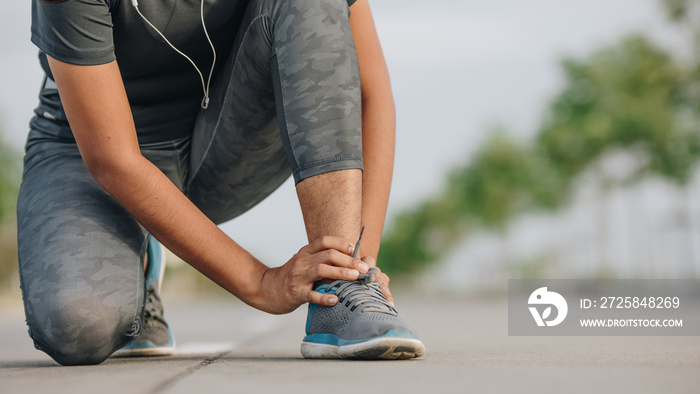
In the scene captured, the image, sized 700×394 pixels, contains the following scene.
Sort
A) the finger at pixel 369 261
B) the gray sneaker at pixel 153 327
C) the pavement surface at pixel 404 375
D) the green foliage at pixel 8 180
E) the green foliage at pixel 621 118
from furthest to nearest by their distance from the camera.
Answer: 1. the green foliage at pixel 8 180
2. the green foliage at pixel 621 118
3. the gray sneaker at pixel 153 327
4. the finger at pixel 369 261
5. the pavement surface at pixel 404 375

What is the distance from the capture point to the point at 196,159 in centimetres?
247

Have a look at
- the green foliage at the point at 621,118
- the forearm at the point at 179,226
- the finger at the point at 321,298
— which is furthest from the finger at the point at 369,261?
the green foliage at the point at 621,118

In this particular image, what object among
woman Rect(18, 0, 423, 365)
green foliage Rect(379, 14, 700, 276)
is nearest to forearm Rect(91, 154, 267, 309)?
woman Rect(18, 0, 423, 365)

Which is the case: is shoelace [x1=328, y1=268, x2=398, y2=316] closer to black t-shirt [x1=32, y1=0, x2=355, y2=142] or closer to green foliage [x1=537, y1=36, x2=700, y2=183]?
black t-shirt [x1=32, y1=0, x2=355, y2=142]

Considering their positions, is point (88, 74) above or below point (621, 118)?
below

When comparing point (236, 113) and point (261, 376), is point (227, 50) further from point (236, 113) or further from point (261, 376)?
point (261, 376)

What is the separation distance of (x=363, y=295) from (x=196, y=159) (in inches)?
36.8

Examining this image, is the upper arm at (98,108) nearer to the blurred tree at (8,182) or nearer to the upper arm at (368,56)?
the upper arm at (368,56)

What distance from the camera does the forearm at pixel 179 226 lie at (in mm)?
1868

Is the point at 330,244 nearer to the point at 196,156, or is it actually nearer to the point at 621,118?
the point at 196,156

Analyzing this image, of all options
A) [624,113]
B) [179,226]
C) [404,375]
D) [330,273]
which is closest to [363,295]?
[330,273]

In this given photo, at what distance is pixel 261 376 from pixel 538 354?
0.89 m

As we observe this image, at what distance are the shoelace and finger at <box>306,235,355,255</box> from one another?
0.25 feet

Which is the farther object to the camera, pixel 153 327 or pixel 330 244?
pixel 153 327
